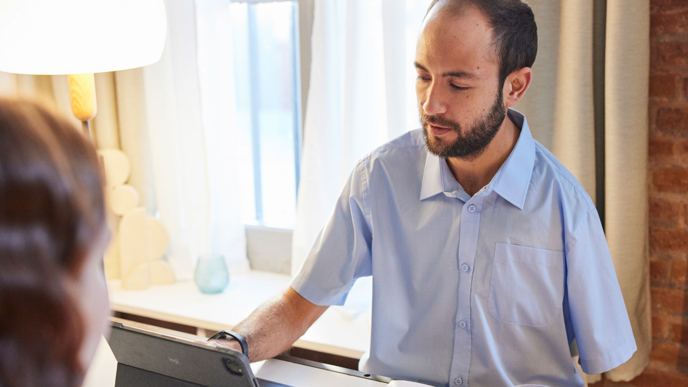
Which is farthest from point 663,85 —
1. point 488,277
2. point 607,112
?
point 488,277

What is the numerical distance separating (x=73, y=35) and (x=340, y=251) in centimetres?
82

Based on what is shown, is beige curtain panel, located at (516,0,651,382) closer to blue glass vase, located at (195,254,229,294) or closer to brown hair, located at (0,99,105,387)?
blue glass vase, located at (195,254,229,294)

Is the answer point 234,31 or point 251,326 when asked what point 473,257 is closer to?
point 251,326

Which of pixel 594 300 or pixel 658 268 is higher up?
pixel 594 300

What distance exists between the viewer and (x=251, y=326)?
116 cm

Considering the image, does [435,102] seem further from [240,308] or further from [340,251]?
[240,308]

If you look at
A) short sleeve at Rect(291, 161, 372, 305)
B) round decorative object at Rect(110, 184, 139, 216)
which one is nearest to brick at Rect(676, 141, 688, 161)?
short sleeve at Rect(291, 161, 372, 305)

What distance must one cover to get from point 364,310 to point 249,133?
81 centimetres

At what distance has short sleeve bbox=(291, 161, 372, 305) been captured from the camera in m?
1.25

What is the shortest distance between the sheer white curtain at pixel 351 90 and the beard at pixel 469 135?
54 centimetres

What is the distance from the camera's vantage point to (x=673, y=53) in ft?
4.84

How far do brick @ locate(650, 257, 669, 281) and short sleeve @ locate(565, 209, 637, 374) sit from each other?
22.6 inches

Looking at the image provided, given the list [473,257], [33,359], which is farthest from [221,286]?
[33,359]

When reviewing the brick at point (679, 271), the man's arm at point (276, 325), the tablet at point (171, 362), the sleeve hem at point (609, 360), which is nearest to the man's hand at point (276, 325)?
the man's arm at point (276, 325)
